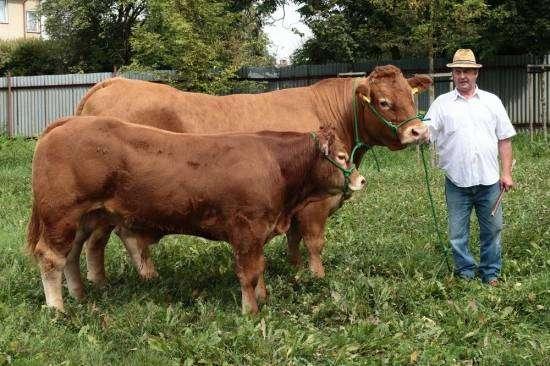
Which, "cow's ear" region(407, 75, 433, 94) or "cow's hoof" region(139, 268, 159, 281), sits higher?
"cow's ear" region(407, 75, 433, 94)

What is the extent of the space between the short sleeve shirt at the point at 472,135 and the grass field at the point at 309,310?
3.04 ft

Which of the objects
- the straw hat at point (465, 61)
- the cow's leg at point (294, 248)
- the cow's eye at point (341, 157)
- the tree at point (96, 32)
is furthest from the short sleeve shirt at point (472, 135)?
the tree at point (96, 32)

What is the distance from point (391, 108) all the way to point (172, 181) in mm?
2259

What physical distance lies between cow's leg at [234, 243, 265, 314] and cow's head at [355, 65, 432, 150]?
1855 millimetres

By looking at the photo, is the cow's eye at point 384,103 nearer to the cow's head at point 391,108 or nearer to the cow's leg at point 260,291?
the cow's head at point 391,108

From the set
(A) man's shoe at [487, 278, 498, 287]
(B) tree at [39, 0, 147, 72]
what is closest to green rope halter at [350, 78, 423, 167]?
(A) man's shoe at [487, 278, 498, 287]

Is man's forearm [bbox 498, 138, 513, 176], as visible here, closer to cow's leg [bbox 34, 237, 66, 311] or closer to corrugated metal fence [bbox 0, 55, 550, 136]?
cow's leg [bbox 34, 237, 66, 311]

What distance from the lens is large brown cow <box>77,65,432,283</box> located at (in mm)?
6598

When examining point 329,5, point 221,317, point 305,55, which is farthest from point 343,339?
point 305,55

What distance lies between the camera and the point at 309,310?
18.5 feet

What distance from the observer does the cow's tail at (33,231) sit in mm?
5812

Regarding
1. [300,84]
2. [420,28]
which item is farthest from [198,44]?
[420,28]

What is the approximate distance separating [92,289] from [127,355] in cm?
166

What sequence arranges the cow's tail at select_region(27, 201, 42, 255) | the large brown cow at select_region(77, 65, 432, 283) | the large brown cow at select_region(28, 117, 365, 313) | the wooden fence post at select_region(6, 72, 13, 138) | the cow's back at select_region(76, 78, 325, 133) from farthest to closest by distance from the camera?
the wooden fence post at select_region(6, 72, 13, 138) < the cow's back at select_region(76, 78, 325, 133) < the large brown cow at select_region(77, 65, 432, 283) < the cow's tail at select_region(27, 201, 42, 255) < the large brown cow at select_region(28, 117, 365, 313)
